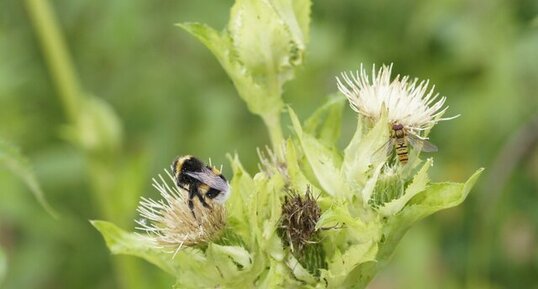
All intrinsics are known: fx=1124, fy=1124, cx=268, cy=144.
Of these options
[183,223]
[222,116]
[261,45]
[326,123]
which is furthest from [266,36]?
[222,116]

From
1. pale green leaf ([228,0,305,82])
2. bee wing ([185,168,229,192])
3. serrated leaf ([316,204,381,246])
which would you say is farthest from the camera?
pale green leaf ([228,0,305,82])

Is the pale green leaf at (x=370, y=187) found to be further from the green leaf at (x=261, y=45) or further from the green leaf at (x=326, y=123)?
the green leaf at (x=261, y=45)

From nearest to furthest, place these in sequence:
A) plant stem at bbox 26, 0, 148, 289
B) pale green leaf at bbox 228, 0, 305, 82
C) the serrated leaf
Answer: the serrated leaf, pale green leaf at bbox 228, 0, 305, 82, plant stem at bbox 26, 0, 148, 289

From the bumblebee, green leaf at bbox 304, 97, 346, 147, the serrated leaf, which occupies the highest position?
green leaf at bbox 304, 97, 346, 147

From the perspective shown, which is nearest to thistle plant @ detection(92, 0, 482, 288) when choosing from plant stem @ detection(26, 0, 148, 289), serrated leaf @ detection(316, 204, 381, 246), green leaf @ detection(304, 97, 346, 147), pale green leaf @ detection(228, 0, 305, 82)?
serrated leaf @ detection(316, 204, 381, 246)

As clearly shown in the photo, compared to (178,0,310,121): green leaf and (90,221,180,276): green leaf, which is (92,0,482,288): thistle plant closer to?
(90,221,180,276): green leaf

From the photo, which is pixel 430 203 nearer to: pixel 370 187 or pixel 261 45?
pixel 370 187
